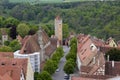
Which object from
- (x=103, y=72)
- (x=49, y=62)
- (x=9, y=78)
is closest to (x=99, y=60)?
(x=103, y=72)

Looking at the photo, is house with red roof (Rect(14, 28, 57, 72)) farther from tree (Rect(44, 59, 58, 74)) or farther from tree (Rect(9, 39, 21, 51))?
tree (Rect(9, 39, 21, 51))

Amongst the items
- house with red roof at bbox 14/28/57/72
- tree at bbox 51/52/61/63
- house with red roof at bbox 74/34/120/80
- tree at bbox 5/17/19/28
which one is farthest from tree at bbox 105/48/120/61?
tree at bbox 5/17/19/28

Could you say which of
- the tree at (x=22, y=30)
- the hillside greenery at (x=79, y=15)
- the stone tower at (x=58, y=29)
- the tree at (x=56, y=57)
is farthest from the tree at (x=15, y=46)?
the hillside greenery at (x=79, y=15)

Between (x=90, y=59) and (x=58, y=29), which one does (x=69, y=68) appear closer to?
(x=90, y=59)

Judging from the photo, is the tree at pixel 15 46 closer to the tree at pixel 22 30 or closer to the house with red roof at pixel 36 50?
the house with red roof at pixel 36 50

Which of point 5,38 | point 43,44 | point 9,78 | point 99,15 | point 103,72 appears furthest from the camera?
point 99,15

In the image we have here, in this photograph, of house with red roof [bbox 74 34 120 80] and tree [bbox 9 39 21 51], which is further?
tree [bbox 9 39 21 51]

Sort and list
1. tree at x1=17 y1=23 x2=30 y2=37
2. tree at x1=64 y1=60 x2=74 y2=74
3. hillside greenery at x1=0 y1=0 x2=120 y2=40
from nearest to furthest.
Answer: tree at x1=64 y1=60 x2=74 y2=74, tree at x1=17 y1=23 x2=30 y2=37, hillside greenery at x1=0 y1=0 x2=120 y2=40

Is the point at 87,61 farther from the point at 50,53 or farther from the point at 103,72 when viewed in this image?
the point at 50,53
